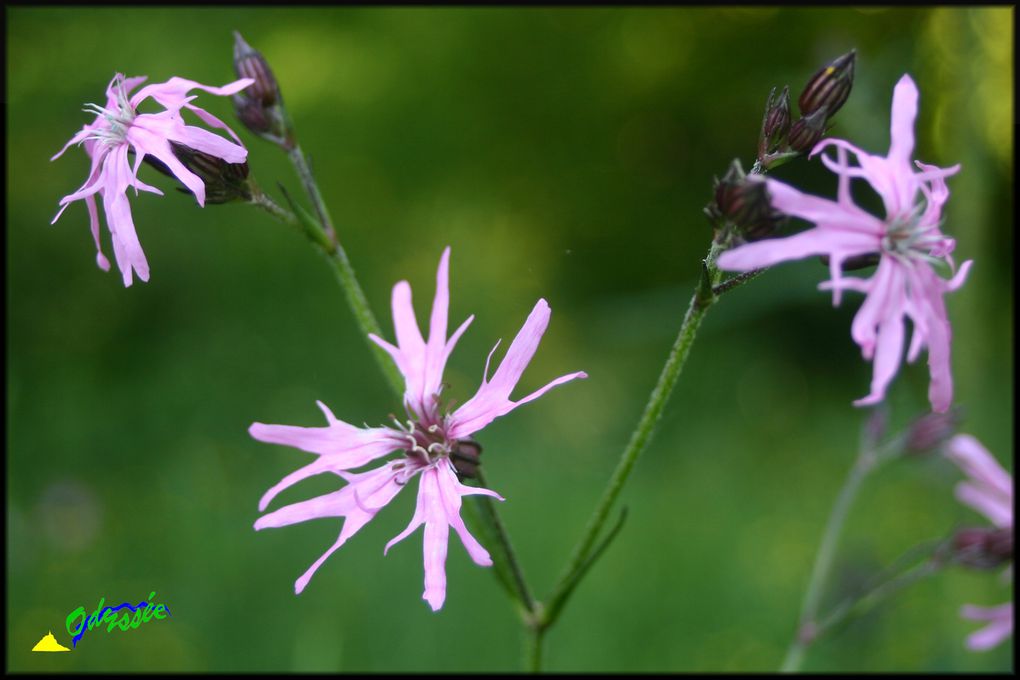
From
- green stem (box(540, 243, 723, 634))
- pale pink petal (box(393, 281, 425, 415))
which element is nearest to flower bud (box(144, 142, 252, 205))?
pale pink petal (box(393, 281, 425, 415))

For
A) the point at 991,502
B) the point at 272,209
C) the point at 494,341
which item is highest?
the point at 272,209

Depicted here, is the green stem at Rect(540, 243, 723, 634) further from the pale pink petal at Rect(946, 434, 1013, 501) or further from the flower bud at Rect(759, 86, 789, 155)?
the pale pink petal at Rect(946, 434, 1013, 501)

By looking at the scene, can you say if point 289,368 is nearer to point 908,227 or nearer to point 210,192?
point 210,192

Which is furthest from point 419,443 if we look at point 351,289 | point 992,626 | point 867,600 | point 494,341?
point 494,341

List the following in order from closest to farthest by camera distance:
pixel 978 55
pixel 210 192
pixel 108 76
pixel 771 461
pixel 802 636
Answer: pixel 210 192 < pixel 802 636 < pixel 978 55 < pixel 108 76 < pixel 771 461

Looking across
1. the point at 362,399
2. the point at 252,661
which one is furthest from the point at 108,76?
the point at 252,661

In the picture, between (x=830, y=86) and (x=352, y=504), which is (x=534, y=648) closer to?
(x=352, y=504)

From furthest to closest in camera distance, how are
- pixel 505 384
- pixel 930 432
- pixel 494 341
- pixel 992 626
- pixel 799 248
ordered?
1. pixel 494 341
2. pixel 930 432
3. pixel 992 626
4. pixel 505 384
5. pixel 799 248
